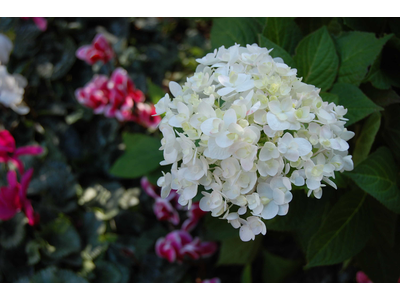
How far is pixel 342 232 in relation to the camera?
76cm

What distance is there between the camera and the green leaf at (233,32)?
846 mm

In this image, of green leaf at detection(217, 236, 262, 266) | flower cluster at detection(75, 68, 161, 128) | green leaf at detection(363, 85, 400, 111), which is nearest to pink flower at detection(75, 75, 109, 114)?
flower cluster at detection(75, 68, 161, 128)

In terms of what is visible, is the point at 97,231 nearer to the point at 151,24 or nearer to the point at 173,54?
the point at 173,54

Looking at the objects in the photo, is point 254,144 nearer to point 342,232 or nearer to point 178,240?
point 342,232

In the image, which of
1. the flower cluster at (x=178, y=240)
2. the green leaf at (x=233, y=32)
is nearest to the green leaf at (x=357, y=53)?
the green leaf at (x=233, y=32)

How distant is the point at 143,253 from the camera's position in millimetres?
1273

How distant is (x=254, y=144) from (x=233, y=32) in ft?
1.59

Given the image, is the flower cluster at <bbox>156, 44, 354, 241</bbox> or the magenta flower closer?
the flower cluster at <bbox>156, 44, 354, 241</bbox>

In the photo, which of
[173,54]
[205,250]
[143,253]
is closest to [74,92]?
[173,54]

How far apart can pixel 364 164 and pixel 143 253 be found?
891 mm

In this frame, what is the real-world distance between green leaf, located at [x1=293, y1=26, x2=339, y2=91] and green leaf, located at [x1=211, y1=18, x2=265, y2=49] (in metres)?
0.16

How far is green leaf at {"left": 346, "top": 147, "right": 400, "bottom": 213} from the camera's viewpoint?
2.12 ft

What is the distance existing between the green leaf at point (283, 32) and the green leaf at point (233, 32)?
0.22 feet

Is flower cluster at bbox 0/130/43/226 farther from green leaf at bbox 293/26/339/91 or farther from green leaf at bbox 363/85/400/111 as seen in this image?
green leaf at bbox 363/85/400/111
